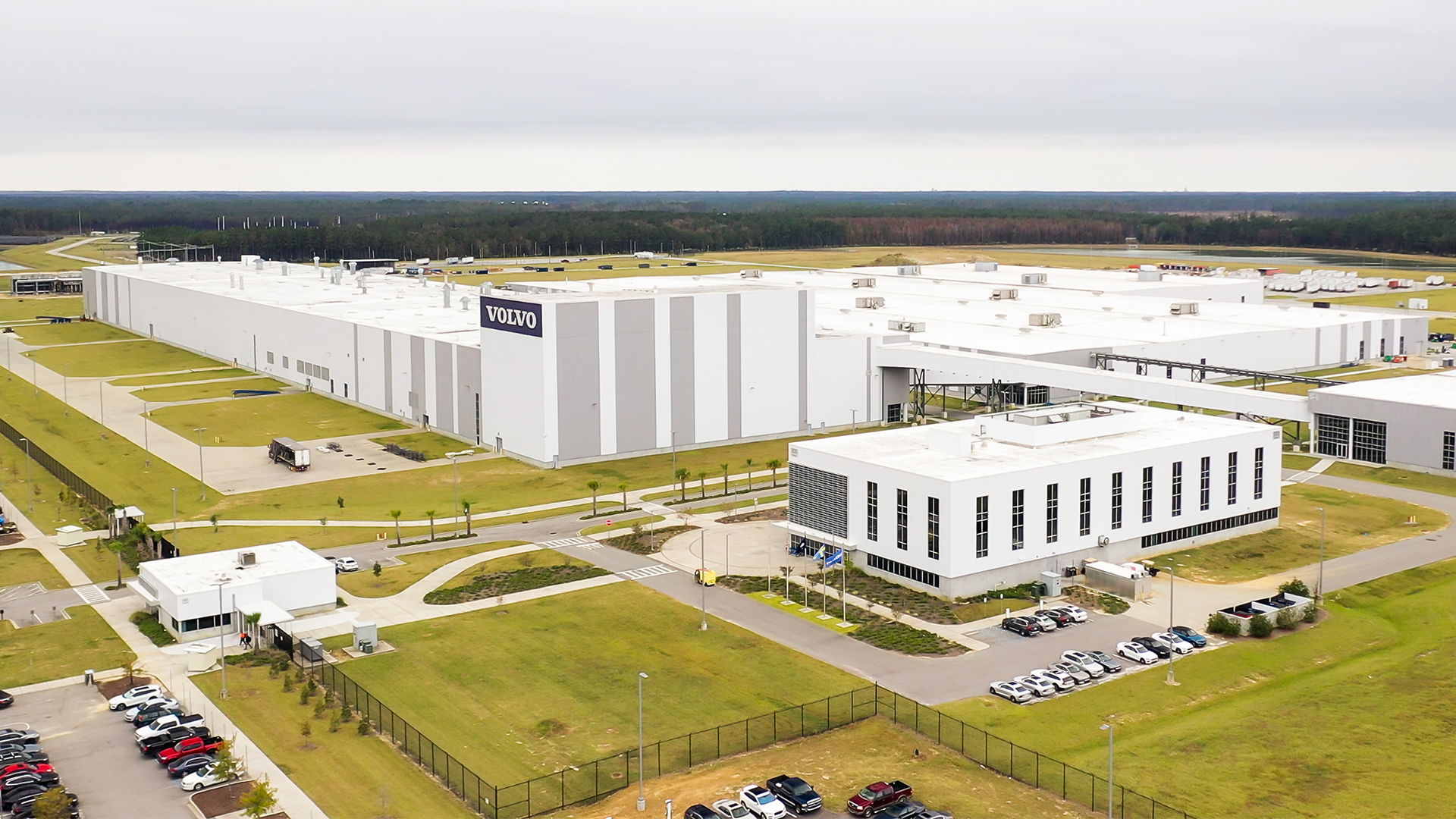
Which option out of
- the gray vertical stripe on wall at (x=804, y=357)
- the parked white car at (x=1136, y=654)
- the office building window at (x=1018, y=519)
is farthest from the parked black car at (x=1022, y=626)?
the gray vertical stripe on wall at (x=804, y=357)

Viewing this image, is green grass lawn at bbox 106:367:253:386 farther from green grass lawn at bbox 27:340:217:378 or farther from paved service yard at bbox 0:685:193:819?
paved service yard at bbox 0:685:193:819

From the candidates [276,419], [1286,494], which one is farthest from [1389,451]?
[276,419]

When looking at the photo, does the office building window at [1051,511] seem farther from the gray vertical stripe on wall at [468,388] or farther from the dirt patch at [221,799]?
the gray vertical stripe on wall at [468,388]

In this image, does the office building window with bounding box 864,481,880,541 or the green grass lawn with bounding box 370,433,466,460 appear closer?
the office building window with bounding box 864,481,880,541

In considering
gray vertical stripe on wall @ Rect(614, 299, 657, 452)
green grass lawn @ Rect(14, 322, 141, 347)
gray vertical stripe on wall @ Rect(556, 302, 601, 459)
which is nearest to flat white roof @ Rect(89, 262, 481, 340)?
green grass lawn @ Rect(14, 322, 141, 347)

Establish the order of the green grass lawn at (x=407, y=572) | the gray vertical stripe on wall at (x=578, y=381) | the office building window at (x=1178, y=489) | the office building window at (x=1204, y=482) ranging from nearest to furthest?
the green grass lawn at (x=407, y=572) < the office building window at (x=1178, y=489) < the office building window at (x=1204, y=482) < the gray vertical stripe on wall at (x=578, y=381)

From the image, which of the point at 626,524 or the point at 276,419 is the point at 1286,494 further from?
the point at 276,419
